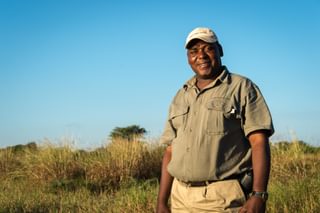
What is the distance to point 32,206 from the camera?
23.5 ft

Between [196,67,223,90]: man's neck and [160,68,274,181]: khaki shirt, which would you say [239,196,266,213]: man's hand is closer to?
[160,68,274,181]: khaki shirt

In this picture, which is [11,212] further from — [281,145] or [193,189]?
[281,145]

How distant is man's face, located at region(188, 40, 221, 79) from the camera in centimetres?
329

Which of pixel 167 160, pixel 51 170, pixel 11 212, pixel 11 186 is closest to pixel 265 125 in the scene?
pixel 167 160

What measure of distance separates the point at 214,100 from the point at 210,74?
25 centimetres

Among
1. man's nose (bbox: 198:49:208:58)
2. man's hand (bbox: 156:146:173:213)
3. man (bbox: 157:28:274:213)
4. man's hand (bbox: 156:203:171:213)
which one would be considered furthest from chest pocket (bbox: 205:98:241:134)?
man's hand (bbox: 156:203:171:213)

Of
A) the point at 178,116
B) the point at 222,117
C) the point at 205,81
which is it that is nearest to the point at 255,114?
the point at 222,117

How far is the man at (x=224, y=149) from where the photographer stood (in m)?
2.99

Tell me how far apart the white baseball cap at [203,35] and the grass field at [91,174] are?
3.80 m

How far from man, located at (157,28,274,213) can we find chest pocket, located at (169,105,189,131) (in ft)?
0.05

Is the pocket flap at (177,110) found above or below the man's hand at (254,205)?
above

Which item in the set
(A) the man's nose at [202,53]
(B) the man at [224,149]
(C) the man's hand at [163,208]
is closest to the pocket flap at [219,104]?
(B) the man at [224,149]

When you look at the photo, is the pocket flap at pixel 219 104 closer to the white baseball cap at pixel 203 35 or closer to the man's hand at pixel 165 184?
the white baseball cap at pixel 203 35

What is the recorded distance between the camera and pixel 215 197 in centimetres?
303
